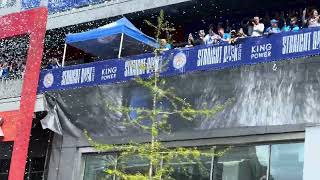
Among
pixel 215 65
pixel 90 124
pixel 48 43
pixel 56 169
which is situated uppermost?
pixel 48 43

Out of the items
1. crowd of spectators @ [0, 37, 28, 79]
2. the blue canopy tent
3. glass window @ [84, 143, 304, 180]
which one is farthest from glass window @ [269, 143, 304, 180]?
crowd of spectators @ [0, 37, 28, 79]

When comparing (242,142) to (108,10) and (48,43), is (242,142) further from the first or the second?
(48,43)

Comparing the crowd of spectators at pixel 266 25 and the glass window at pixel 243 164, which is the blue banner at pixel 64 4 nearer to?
the crowd of spectators at pixel 266 25

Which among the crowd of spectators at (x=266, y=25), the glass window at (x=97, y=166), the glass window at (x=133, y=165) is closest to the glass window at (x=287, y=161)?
the crowd of spectators at (x=266, y=25)

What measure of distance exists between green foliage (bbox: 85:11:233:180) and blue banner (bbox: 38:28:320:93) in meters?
0.77

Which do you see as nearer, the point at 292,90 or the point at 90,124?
the point at 292,90

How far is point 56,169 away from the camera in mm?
19609

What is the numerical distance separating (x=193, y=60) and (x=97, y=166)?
14.0 ft

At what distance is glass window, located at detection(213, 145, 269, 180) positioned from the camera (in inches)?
609

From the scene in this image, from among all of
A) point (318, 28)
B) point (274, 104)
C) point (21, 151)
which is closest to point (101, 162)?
point (21, 151)

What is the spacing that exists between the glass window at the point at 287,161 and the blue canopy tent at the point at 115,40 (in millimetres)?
6137

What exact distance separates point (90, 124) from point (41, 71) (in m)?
2.86

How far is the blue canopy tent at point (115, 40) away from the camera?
2030 centimetres

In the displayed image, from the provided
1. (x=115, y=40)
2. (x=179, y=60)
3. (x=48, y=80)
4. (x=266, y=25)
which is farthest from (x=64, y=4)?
(x=179, y=60)
